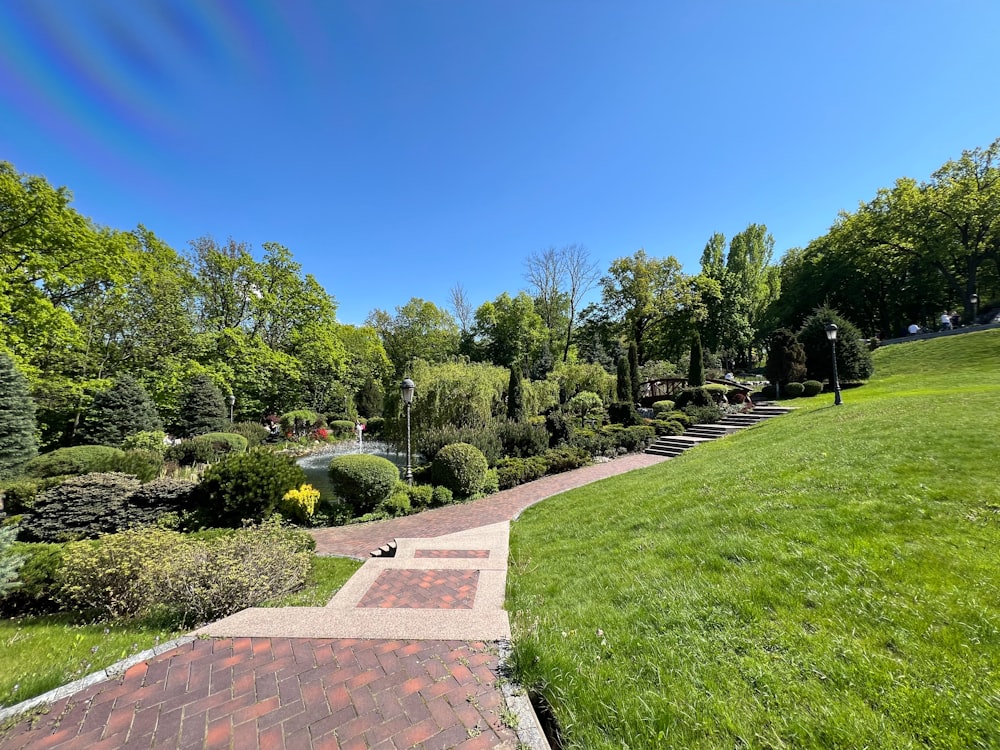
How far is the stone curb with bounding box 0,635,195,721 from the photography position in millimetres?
2398

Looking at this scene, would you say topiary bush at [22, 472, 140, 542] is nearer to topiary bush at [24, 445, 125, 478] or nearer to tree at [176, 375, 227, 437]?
topiary bush at [24, 445, 125, 478]

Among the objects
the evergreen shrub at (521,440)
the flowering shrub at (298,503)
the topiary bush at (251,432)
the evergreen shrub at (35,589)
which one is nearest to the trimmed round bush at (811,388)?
the evergreen shrub at (521,440)

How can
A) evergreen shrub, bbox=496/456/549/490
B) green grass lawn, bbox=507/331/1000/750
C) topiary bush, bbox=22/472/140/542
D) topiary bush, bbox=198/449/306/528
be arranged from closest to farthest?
green grass lawn, bbox=507/331/1000/750 → topiary bush, bbox=22/472/140/542 → topiary bush, bbox=198/449/306/528 → evergreen shrub, bbox=496/456/549/490

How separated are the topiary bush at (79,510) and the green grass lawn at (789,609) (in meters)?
6.86

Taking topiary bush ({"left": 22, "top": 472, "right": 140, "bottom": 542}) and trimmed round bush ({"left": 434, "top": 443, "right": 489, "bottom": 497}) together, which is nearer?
topiary bush ({"left": 22, "top": 472, "right": 140, "bottom": 542})

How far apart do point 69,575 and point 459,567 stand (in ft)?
13.7

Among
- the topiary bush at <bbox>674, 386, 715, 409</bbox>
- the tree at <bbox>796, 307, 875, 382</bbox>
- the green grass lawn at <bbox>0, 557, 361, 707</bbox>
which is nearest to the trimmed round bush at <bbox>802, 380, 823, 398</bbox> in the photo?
the tree at <bbox>796, 307, 875, 382</bbox>

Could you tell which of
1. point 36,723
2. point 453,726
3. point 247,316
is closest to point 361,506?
point 36,723

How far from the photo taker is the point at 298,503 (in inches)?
303

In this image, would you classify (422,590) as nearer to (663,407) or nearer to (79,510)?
(79,510)

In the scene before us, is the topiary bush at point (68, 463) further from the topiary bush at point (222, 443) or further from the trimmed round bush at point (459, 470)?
the trimmed round bush at point (459, 470)

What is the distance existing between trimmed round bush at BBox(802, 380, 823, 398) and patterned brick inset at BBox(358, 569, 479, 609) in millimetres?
19546

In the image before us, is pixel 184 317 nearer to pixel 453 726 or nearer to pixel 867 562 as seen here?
pixel 453 726

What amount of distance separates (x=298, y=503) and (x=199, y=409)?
44.4 ft
